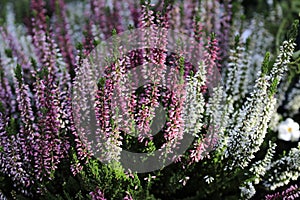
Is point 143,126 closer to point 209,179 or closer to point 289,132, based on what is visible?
point 209,179

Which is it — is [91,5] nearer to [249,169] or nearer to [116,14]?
[116,14]

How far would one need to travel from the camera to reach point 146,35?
2.03m

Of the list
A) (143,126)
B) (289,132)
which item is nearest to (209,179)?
(143,126)

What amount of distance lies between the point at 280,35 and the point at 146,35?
1.71m

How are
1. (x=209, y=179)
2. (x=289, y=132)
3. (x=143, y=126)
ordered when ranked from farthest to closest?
(x=289, y=132) → (x=209, y=179) → (x=143, y=126)

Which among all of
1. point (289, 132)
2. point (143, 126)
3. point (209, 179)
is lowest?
point (209, 179)

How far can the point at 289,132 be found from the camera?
106 inches

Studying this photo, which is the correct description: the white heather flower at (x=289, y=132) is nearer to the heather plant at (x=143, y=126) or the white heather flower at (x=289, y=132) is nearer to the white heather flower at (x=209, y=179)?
the heather plant at (x=143, y=126)

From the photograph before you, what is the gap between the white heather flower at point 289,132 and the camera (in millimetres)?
2672

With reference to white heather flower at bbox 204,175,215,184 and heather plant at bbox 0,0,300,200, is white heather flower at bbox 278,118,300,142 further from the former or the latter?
white heather flower at bbox 204,175,215,184

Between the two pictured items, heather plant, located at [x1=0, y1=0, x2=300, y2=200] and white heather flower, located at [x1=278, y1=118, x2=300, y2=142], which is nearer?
heather plant, located at [x1=0, y1=0, x2=300, y2=200]

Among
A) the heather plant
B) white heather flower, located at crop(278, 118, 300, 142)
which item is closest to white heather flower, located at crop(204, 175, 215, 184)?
the heather plant

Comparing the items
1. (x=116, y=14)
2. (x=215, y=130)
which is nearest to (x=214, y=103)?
(x=215, y=130)

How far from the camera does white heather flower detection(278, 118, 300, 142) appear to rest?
8.77 feet
